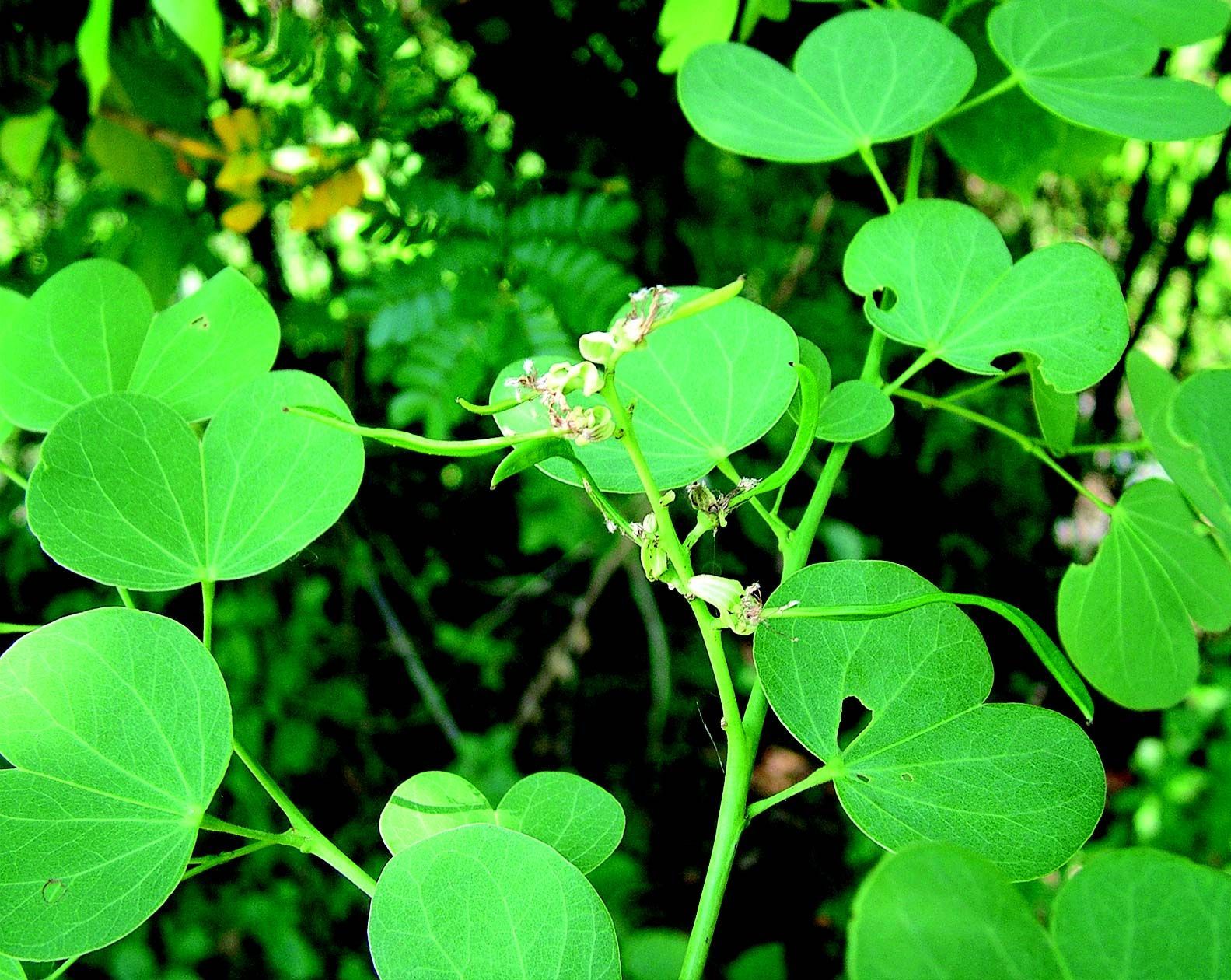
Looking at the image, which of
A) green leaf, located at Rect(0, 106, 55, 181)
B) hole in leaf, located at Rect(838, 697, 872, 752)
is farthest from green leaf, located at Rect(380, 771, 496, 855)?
hole in leaf, located at Rect(838, 697, 872, 752)

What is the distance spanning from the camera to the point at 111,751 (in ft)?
0.90

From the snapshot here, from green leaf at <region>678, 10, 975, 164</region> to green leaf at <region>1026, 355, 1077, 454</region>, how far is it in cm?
12

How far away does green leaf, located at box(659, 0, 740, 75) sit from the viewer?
55 centimetres

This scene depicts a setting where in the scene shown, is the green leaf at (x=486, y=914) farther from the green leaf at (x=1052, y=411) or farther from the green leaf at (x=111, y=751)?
the green leaf at (x=1052, y=411)

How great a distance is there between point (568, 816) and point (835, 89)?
12.7 inches

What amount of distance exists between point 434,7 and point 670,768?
988mm

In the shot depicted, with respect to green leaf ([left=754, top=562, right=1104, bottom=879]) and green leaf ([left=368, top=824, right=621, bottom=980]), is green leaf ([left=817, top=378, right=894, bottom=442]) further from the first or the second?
green leaf ([left=368, top=824, right=621, bottom=980])

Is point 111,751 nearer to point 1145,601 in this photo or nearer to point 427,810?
point 427,810

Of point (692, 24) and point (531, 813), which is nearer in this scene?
point (531, 813)

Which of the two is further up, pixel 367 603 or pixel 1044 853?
pixel 1044 853

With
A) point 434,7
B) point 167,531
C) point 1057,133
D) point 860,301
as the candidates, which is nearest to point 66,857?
point 167,531

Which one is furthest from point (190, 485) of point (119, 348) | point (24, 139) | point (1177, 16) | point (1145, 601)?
point (24, 139)

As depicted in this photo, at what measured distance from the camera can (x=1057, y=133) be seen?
625 millimetres

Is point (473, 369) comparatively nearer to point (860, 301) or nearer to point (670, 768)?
point (860, 301)
